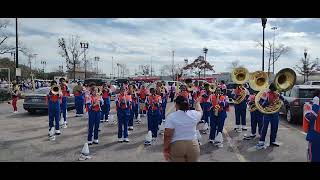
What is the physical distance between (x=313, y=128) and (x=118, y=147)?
544cm

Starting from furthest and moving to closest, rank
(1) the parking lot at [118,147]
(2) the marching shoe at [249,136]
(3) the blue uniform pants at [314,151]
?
(2) the marching shoe at [249,136]
(1) the parking lot at [118,147]
(3) the blue uniform pants at [314,151]

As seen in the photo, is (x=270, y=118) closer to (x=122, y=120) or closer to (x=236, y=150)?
(x=236, y=150)

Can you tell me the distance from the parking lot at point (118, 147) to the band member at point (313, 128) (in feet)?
8.56

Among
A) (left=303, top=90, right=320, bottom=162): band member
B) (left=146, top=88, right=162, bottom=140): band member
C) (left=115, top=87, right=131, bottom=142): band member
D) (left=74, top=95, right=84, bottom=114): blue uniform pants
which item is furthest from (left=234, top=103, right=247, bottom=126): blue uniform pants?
(left=74, top=95, right=84, bottom=114): blue uniform pants

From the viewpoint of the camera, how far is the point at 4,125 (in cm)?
1498

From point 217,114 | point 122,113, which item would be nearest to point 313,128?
point 217,114

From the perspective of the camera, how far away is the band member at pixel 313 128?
6195 millimetres

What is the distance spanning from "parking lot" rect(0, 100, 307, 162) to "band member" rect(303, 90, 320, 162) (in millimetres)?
2608

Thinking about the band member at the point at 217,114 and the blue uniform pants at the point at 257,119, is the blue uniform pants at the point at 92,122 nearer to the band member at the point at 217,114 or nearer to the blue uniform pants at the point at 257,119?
the band member at the point at 217,114

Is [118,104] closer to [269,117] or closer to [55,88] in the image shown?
[55,88]

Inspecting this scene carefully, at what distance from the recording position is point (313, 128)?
6371mm

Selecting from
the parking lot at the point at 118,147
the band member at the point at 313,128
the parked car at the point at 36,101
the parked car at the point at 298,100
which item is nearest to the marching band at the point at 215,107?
the parking lot at the point at 118,147
